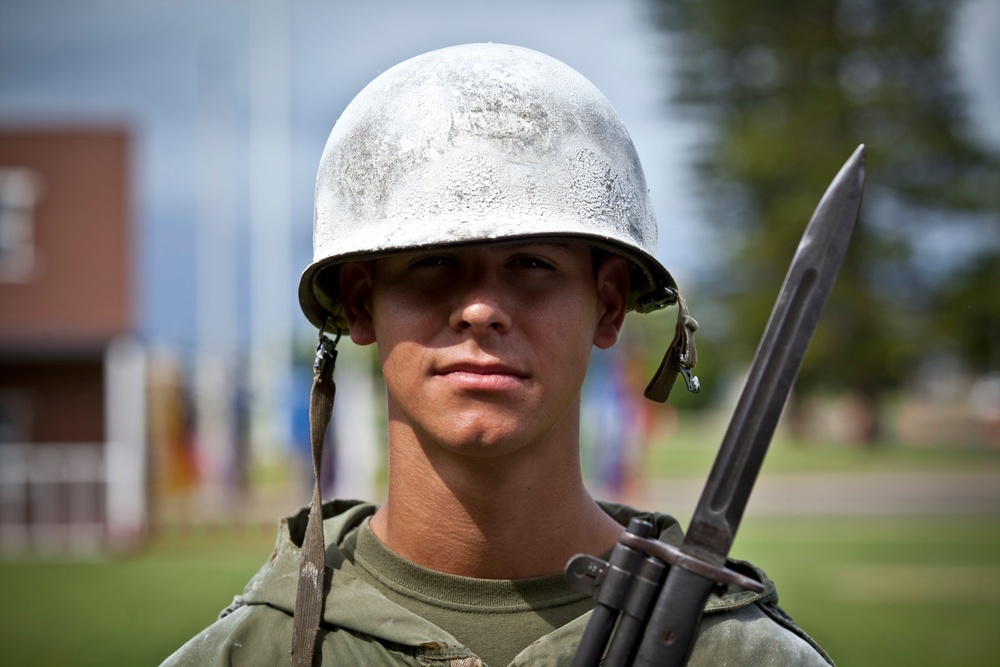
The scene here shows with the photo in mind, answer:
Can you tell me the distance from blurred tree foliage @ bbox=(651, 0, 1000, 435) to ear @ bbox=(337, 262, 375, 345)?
43.9m

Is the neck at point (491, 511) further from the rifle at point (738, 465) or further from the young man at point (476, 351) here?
the rifle at point (738, 465)

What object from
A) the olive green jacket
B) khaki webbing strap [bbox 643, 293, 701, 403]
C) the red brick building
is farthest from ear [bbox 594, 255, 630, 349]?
the red brick building

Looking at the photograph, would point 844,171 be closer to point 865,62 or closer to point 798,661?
point 798,661

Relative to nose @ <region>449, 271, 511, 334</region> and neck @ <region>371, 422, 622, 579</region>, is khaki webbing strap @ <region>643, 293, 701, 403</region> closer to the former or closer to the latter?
neck @ <region>371, 422, 622, 579</region>

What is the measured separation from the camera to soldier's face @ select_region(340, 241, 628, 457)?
2564 mm

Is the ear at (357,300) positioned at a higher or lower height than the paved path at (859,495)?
higher

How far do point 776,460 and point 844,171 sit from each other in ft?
146

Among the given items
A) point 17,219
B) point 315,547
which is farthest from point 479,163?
point 17,219

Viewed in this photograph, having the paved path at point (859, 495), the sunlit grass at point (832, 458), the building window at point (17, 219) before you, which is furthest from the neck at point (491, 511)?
the sunlit grass at point (832, 458)

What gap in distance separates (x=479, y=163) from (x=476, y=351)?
383 mm

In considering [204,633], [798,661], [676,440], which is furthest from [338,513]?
[676,440]

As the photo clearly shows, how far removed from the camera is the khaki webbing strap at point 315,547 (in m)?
2.60

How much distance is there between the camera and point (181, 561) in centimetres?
1800

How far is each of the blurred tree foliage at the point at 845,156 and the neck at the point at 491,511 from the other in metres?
43.9
